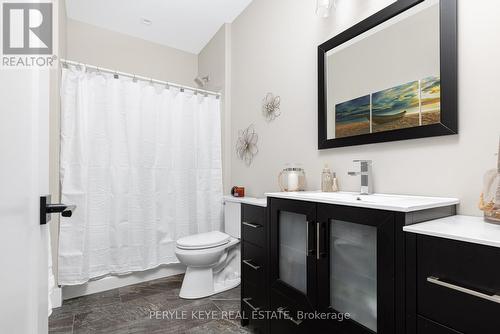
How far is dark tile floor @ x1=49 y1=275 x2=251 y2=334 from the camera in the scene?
5.99 ft

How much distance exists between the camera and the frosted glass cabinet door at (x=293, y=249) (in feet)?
4.73

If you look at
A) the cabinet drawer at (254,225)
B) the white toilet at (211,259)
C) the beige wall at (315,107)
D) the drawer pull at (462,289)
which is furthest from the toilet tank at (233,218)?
the drawer pull at (462,289)

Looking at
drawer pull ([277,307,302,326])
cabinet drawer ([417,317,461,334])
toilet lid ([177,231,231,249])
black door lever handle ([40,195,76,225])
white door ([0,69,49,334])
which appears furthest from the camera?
toilet lid ([177,231,231,249])

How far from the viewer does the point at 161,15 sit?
9.26 ft

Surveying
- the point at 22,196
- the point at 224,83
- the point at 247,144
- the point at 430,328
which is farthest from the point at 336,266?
the point at 224,83

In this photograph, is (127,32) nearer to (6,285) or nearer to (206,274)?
(206,274)

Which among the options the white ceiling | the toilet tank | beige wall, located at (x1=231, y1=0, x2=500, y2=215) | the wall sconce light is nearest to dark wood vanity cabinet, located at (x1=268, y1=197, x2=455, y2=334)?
beige wall, located at (x1=231, y1=0, x2=500, y2=215)

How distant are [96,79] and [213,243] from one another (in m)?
1.77

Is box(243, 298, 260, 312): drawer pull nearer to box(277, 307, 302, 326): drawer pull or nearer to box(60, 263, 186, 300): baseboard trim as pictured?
box(277, 307, 302, 326): drawer pull

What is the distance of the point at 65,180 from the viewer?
85.4 inches

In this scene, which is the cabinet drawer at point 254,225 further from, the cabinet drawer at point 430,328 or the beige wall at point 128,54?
the beige wall at point 128,54

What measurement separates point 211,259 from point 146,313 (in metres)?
0.61

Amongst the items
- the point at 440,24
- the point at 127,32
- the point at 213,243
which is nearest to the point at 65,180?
the point at 213,243

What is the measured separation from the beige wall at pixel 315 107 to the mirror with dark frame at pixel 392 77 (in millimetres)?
54
